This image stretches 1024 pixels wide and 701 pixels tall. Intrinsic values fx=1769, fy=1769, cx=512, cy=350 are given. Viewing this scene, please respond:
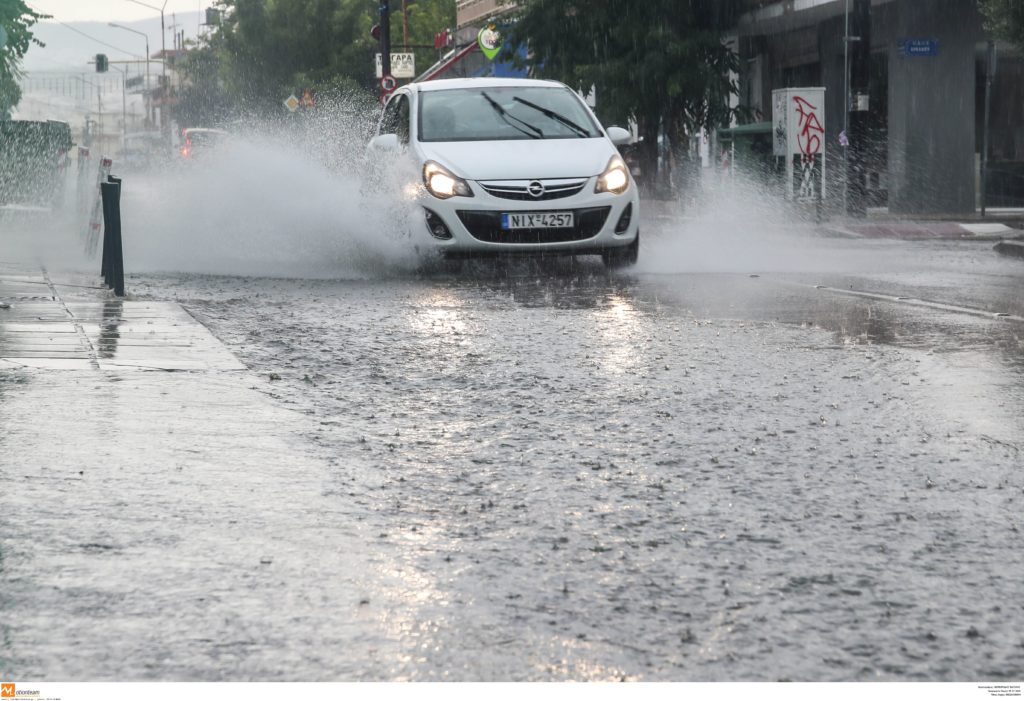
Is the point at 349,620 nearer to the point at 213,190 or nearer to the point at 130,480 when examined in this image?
the point at 130,480

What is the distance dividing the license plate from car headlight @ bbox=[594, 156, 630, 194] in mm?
460

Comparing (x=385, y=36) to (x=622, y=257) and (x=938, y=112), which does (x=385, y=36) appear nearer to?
(x=938, y=112)

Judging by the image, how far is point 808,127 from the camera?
2669 centimetres

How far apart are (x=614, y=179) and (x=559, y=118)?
50.7 inches

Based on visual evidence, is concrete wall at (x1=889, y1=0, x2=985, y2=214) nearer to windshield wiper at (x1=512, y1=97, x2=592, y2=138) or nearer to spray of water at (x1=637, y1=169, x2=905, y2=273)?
spray of water at (x1=637, y1=169, x2=905, y2=273)

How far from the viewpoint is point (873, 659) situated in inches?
144

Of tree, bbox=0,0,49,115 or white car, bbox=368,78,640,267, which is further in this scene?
tree, bbox=0,0,49,115

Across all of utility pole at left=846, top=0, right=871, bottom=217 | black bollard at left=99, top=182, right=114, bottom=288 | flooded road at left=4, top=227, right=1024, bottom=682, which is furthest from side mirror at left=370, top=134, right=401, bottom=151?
utility pole at left=846, top=0, right=871, bottom=217

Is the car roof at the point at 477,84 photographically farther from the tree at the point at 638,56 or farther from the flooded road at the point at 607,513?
the tree at the point at 638,56

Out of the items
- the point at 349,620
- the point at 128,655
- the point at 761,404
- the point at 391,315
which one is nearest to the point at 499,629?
the point at 349,620

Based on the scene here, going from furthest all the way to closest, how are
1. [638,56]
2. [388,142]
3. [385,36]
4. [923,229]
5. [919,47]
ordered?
[385,36], [638,56], [919,47], [923,229], [388,142]

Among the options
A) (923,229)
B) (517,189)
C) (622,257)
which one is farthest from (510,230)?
(923,229)

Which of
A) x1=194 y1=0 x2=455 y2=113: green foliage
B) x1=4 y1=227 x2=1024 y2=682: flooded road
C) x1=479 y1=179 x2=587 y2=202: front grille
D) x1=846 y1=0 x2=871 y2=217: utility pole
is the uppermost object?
x1=194 y1=0 x2=455 y2=113: green foliage

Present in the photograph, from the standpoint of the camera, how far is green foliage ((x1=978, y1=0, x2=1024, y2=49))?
20797 mm
